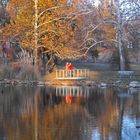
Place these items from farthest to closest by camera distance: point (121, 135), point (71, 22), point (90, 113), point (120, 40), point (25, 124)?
point (71, 22) → point (120, 40) → point (90, 113) → point (25, 124) → point (121, 135)

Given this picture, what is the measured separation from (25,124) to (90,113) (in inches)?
149

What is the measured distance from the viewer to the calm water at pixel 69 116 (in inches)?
574

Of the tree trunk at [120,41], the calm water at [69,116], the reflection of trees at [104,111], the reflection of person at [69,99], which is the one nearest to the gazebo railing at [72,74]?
the tree trunk at [120,41]

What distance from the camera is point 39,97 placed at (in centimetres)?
2552

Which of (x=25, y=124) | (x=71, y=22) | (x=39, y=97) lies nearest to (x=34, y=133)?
(x=25, y=124)

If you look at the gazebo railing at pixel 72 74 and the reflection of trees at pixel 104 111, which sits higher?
the gazebo railing at pixel 72 74

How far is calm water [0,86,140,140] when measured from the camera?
14568mm

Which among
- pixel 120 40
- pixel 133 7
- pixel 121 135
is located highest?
pixel 133 7

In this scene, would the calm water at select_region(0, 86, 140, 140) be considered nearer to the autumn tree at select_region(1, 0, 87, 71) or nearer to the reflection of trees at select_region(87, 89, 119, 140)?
the reflection of trees at select_region(87, 89, 119, 140)

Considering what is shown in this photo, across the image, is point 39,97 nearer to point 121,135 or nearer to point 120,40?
point 121,135

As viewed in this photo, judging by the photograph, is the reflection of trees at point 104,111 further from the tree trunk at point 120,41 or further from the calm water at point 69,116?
the tree trunk at point 120,41

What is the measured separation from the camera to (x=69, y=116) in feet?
60.2

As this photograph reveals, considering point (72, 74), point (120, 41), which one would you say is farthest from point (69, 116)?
point (120, 41)

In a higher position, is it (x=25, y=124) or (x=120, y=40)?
(x=120, y=40)
